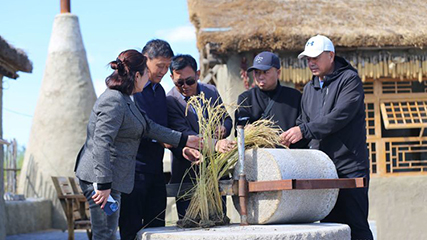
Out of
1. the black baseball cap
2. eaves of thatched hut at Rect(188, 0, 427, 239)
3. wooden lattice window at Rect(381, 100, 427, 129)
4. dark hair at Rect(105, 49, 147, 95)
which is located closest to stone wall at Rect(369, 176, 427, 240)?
eaves of thatched hut at Rect(188, 0, 427, 239)

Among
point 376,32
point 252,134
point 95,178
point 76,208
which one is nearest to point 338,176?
point 252,134

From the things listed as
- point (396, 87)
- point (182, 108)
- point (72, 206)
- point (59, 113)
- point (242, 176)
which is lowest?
point (72, 206)

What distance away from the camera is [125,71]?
412 cm

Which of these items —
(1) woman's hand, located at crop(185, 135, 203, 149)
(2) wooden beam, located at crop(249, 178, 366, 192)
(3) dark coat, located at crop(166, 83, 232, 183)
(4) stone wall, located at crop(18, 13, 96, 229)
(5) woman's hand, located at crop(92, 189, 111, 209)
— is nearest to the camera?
(5) woman's hand, located at crop(92, 189, 111, 209)

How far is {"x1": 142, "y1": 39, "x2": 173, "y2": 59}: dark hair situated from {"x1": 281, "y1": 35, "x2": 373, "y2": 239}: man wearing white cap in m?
0.95

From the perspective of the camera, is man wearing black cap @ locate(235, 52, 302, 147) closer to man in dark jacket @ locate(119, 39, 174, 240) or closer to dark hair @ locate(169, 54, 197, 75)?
dark hair @ locate(169, 54, 197, 75)

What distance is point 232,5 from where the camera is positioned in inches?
385

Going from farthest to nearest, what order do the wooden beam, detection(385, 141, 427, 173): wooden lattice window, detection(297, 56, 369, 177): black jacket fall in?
detection(385, 141, 427, 173): wooden lattice window → detection(297, 56, 369, 177): black jacket → the wooden beam

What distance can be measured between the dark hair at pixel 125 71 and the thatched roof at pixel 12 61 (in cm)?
541

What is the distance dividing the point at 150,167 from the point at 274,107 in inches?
41.5

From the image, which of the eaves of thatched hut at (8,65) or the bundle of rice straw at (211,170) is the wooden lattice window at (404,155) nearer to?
the eaves of thatched hut at (8,65)

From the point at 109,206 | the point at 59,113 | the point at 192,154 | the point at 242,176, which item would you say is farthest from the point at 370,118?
the point at 59,113

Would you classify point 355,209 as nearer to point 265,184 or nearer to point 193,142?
point 265,184

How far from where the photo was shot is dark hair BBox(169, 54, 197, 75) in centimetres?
480
